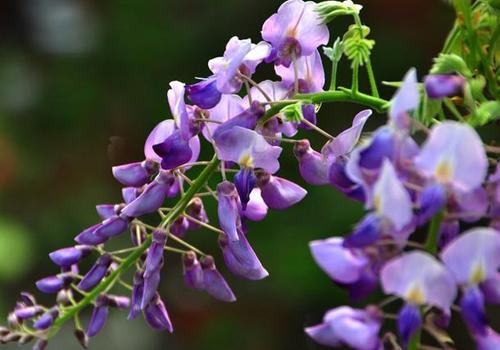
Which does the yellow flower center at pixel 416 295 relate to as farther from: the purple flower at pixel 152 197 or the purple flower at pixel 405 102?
the purple flower at pixel 152 197

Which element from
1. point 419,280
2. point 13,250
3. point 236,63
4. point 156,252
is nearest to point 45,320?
point 156,252

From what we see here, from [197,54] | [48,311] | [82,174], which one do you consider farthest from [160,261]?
[82,174]

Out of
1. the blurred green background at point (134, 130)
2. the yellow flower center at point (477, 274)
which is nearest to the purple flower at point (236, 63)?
the yellow flower center at point (477, 274)

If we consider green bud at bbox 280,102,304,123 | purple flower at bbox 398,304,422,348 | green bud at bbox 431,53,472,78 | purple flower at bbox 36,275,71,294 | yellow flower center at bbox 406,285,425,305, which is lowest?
purple flower at bbox 36,275,71,294

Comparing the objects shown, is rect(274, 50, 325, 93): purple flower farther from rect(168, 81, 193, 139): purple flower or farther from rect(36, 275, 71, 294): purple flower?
rect(36, 275, 71, 294): purple flower

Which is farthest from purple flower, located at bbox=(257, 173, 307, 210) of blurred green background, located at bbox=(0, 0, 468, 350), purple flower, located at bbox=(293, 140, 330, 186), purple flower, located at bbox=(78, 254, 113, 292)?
blurred green background, located at bbox=(0, 0, 468, 350)

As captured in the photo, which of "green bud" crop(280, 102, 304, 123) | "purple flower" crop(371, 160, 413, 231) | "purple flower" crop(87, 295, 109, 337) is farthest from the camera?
"purple flower" crop(87, 295, 109, 337)

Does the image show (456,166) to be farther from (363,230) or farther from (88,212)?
(88,212)
